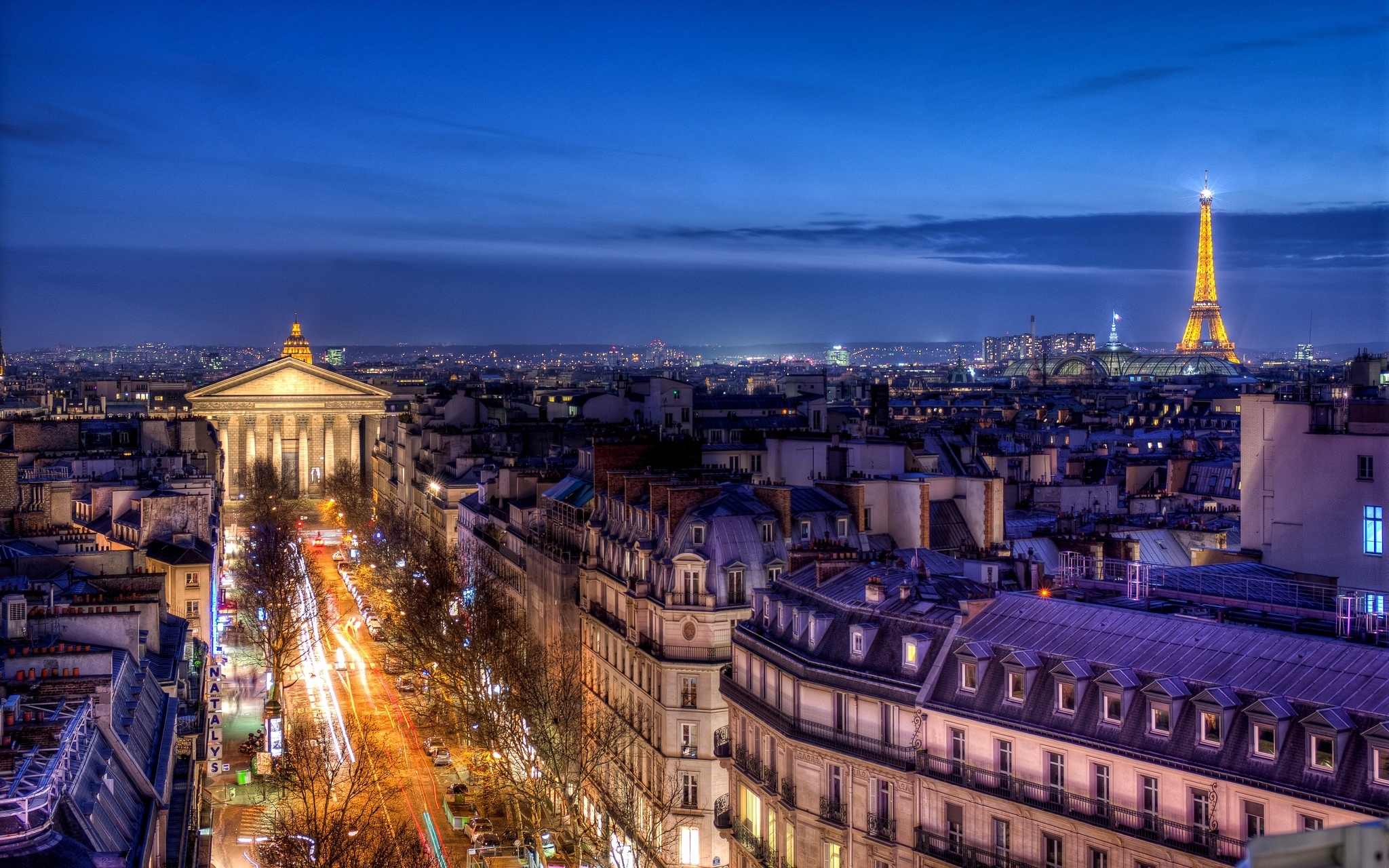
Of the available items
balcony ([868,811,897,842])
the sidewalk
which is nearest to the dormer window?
balcony ([868,811,897,842])

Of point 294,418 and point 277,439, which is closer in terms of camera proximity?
point 277,439

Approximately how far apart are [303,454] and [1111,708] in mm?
131065

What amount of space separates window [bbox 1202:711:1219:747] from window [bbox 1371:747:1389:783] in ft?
8.38

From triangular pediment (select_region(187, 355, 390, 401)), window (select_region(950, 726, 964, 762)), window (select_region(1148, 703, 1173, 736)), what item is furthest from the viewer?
triangular pediment (select_region(187, 355, 390, 401))

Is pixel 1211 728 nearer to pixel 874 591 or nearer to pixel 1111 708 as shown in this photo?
pixel 1111 708

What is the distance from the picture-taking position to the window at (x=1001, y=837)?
23.6 metres

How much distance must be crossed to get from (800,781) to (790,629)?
3.68 m

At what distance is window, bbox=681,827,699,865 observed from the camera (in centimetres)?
3519

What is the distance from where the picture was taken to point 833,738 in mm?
27656

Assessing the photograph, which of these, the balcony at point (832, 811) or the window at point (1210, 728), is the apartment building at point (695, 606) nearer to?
the balcony at point (832, 811)

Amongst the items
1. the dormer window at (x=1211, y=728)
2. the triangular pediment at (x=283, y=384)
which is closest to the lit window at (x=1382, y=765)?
the dormer window at (x=1211, y=728)

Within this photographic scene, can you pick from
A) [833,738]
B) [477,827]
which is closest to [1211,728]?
[833,738]

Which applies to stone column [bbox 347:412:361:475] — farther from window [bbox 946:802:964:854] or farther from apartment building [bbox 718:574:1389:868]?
window [bbox 946:802:964:854]

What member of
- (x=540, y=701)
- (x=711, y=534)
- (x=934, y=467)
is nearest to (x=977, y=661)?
(x=711, y=534)
